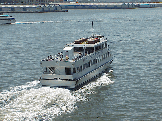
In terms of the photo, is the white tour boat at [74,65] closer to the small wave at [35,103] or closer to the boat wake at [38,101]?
the boat wake at [38,101]

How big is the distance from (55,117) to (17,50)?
5017 cm

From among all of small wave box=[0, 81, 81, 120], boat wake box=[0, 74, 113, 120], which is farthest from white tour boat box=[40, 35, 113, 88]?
small wave box=[0, 81, 81, 120]

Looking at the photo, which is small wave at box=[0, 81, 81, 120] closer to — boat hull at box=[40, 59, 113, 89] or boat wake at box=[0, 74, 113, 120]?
boat wake at box=[0, 74, 113, 120]

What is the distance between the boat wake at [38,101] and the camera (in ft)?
131

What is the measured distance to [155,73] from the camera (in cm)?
5922

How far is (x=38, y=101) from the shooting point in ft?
143

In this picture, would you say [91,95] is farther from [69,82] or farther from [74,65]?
[74,65]

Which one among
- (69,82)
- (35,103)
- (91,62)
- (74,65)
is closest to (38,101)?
(35,103)

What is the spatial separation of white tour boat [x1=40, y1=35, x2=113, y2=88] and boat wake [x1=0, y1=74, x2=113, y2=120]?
3.75 feet

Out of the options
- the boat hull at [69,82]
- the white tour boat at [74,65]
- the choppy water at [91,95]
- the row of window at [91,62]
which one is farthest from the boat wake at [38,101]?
the row of window at [91,62]

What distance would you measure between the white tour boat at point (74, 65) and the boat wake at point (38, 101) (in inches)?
45.0

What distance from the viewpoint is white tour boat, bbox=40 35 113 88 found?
48.7m

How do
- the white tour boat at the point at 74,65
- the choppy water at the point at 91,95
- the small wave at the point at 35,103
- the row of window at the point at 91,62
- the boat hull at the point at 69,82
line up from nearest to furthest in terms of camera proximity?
the small wave at the point at 35,103, the choppy water at the point at 91,95, the boat hull at the point at 69,82, the white tour boat at the point at 74,65, the row of window at the point at 91,62

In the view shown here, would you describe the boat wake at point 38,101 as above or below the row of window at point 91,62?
below
